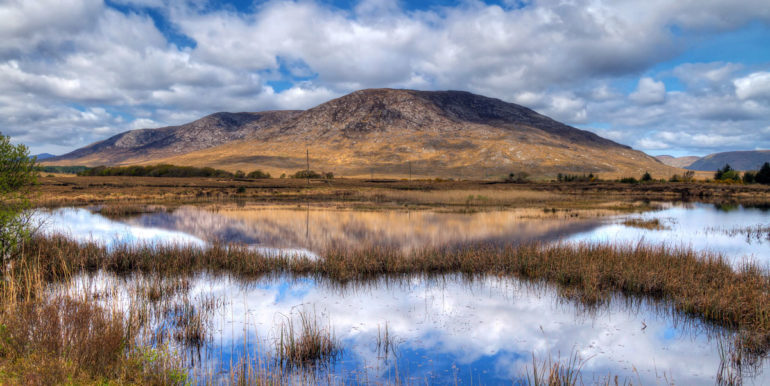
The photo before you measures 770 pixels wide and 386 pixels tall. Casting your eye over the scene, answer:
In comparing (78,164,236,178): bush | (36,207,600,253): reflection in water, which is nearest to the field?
(36,207,600,253): reflection in water

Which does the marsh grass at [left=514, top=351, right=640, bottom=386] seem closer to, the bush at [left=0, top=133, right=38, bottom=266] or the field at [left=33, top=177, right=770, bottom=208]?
the bush at [left=0, top=133, right=38, bottom=266]

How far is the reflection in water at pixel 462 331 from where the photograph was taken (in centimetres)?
895

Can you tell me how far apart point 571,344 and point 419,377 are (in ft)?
12.8

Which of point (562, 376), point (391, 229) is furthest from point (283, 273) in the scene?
point (391, 229)

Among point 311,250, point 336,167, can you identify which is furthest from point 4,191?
point 336,167

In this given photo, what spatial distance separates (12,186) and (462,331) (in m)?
14.5

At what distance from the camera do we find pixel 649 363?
931cm

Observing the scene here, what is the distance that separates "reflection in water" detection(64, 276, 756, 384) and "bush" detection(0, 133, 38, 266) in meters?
2.83

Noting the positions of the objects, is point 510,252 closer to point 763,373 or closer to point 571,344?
point 571,344

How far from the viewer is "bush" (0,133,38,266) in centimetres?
1362

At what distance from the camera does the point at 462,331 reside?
1100cm

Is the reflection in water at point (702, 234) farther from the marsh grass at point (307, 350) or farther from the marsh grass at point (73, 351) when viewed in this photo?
the marsh grass at point (73, 351)

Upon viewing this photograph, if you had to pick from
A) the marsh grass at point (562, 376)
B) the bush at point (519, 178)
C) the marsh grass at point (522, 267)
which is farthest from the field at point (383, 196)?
the marsh grass at point (562, 376)

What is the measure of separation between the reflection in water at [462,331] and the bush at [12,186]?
2.83m
